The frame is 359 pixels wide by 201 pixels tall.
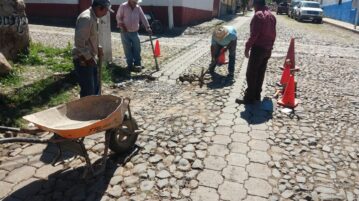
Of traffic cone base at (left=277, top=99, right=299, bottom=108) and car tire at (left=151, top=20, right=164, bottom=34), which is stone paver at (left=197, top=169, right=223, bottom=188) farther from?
car tire at (left=151, top=20, right=164, bottom=34)

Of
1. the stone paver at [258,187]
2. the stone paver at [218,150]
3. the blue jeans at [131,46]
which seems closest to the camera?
the stone paver at [258,187]

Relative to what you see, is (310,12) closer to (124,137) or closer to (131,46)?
(131,46)

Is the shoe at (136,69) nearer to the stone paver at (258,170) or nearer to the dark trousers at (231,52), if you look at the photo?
the dark trousers at (231,52)

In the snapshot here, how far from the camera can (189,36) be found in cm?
1653

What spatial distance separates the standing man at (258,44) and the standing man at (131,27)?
327cm

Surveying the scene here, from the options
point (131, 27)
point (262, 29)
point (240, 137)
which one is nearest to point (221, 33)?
point (262, 29)

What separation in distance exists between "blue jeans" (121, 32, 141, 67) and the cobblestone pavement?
57.6 inches

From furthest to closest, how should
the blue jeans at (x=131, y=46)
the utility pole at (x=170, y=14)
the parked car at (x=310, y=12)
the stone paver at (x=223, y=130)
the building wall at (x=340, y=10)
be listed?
the building wall at (x=340, y=10) < the parked car at (x=310, y=12) < the utility pole at (x=170, y=14) < the blue jeans at (x=131, y=46) < the stone paver at (x=223, y=130)

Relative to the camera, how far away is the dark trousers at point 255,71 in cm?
629

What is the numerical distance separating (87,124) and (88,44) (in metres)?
1.59

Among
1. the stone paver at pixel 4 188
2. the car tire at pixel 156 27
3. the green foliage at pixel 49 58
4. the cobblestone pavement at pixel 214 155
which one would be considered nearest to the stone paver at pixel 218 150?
the cobblestone pavement at pixel 214 155

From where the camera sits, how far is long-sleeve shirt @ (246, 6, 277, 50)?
19.7 feet

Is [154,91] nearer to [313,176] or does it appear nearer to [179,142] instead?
[179,142]

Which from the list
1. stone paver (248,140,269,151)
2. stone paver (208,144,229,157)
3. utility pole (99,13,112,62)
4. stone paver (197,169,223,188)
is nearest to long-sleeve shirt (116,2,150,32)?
utility pole (99,13,112,62)
